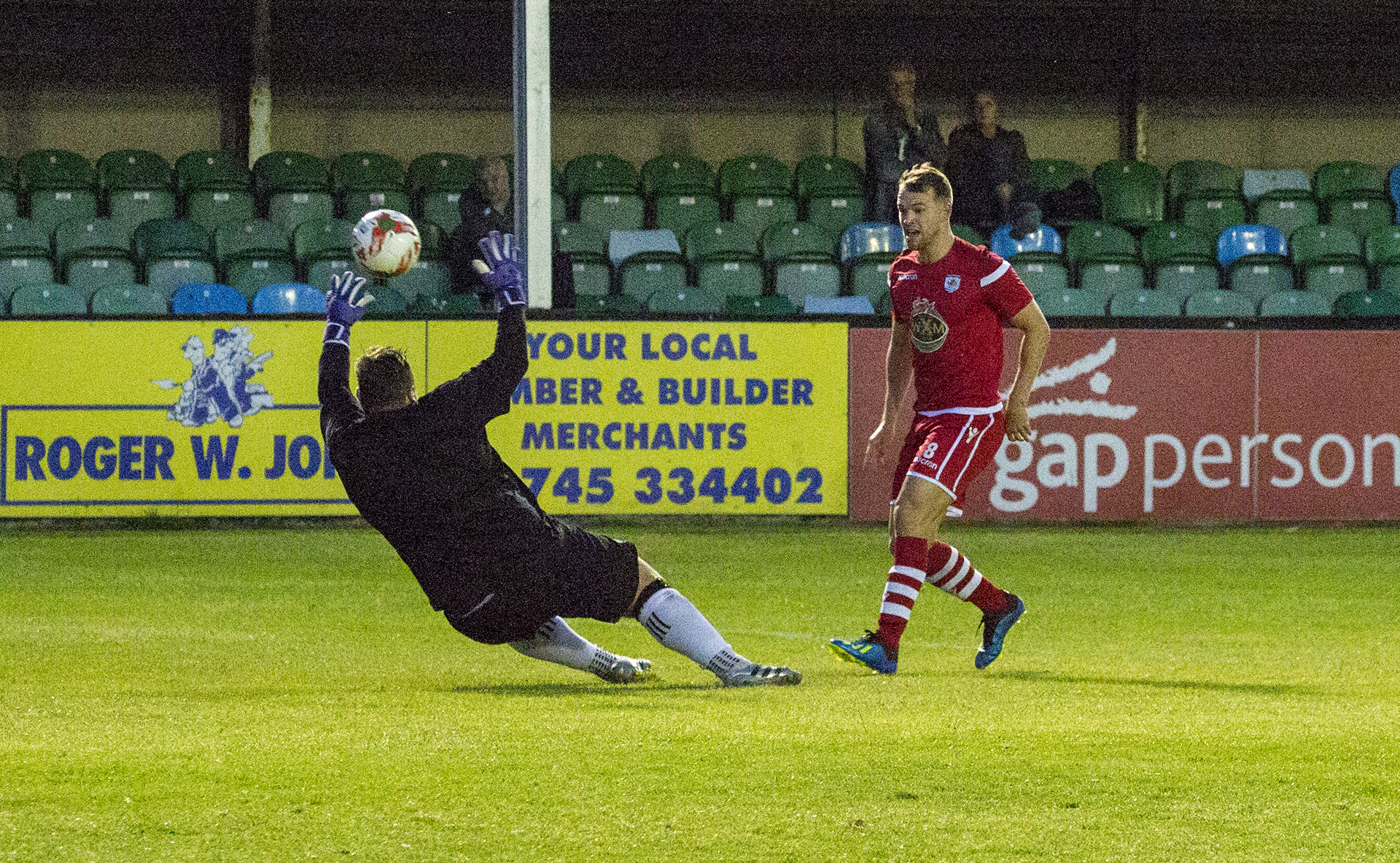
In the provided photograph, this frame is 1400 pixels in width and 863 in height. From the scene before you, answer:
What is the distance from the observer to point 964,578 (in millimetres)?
8109

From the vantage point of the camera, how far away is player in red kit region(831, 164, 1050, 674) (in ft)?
25.2

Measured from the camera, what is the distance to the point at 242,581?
37.0 feet

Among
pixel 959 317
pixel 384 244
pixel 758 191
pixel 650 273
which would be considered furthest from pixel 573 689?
pixel 758 191

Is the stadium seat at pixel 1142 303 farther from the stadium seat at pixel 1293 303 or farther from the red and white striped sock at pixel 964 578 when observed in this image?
the red and white striped sock at pixel 964 578

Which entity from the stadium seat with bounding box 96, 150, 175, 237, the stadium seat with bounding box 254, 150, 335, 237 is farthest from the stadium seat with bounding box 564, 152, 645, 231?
the stadium seat with bounding box 96, 150, 175, 237

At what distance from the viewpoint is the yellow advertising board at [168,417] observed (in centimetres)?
1450

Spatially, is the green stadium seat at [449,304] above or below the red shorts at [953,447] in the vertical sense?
above

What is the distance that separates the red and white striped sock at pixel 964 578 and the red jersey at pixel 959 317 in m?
0.63

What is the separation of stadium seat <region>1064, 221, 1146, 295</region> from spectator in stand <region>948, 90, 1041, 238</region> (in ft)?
1.88

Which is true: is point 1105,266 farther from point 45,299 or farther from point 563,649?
point 563,649

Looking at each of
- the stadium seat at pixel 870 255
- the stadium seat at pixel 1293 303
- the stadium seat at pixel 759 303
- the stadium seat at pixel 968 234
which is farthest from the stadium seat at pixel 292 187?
the stadium seat at pixel 1293 303

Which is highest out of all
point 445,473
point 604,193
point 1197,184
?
point 1197,184

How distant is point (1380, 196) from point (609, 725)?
17373mm

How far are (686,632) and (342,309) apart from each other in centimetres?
173
